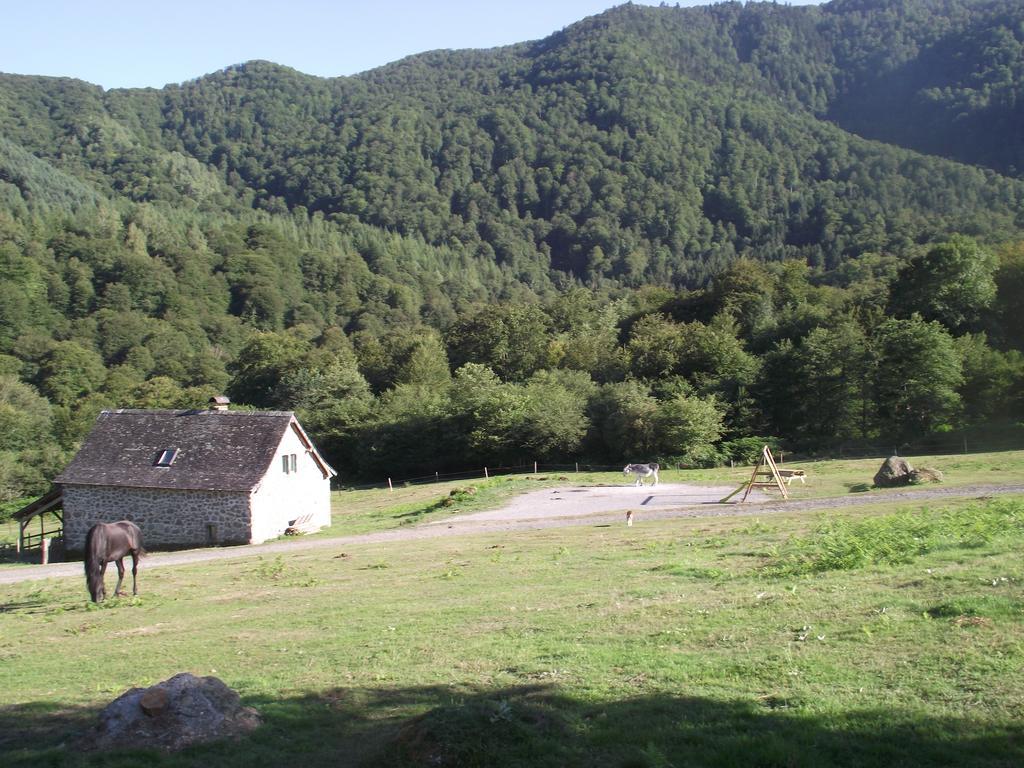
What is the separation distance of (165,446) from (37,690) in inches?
1263

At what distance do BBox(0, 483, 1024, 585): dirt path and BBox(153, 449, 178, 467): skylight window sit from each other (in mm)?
5360

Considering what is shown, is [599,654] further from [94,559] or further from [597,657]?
[94,559]

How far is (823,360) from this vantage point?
61.9 metres

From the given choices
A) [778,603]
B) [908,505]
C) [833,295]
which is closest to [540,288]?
[833,295]

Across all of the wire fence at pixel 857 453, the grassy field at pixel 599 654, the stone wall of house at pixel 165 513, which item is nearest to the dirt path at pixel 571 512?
the stone wall of house at pixel 165 513

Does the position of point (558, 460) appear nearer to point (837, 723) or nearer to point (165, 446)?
point (165, 446)

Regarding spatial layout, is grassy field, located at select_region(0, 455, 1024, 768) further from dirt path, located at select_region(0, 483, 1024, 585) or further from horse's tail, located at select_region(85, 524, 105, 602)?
dirt path, located at select_region(0, 483, 1024, 585)

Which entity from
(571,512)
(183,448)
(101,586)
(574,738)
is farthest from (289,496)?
(574,738)

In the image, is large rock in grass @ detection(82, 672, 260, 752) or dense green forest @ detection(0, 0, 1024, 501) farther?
dense green forest @ detection(0, 0, 1024, 501)

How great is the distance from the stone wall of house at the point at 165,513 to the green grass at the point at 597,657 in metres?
16.5

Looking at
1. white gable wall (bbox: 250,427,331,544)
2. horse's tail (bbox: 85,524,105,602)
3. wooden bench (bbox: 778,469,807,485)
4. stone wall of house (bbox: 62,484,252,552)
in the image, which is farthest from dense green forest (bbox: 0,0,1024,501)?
horse's tail (bbox: 85,524,105,602)

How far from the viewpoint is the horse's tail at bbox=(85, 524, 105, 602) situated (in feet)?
68.1

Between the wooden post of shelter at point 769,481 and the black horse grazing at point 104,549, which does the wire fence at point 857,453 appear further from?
the black horse grazing at point 104,549

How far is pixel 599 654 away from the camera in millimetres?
11445
